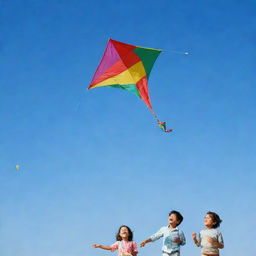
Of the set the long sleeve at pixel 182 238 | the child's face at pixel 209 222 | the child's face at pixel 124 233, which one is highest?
the child's face at pixel 124 233

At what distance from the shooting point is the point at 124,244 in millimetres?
7809

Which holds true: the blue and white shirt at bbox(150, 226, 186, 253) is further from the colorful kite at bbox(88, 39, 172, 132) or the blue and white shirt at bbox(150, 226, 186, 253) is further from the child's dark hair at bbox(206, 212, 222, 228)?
the colorful kite at bbox(88, 39, 172, 132)

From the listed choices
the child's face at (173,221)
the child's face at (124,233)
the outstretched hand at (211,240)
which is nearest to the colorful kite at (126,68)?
the child's face at (124,233)

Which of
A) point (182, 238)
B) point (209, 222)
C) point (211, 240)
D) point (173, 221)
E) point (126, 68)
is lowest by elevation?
point (211, 240)

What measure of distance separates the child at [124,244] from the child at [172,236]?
1.56ft

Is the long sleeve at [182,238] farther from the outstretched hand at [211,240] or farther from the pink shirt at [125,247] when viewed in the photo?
the pink shirt at [125,247]

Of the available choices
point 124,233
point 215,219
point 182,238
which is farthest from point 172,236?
point 124,233

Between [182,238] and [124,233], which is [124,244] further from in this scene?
[182,238]

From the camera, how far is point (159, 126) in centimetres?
1026

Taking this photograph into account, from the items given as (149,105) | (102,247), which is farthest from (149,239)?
(149,105)

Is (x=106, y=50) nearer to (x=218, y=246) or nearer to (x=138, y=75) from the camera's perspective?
(x=138, y=75)

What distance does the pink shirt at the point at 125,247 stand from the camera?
25.5ft

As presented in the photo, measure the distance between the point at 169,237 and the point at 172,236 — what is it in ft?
0.19

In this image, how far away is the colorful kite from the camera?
12211 mm
